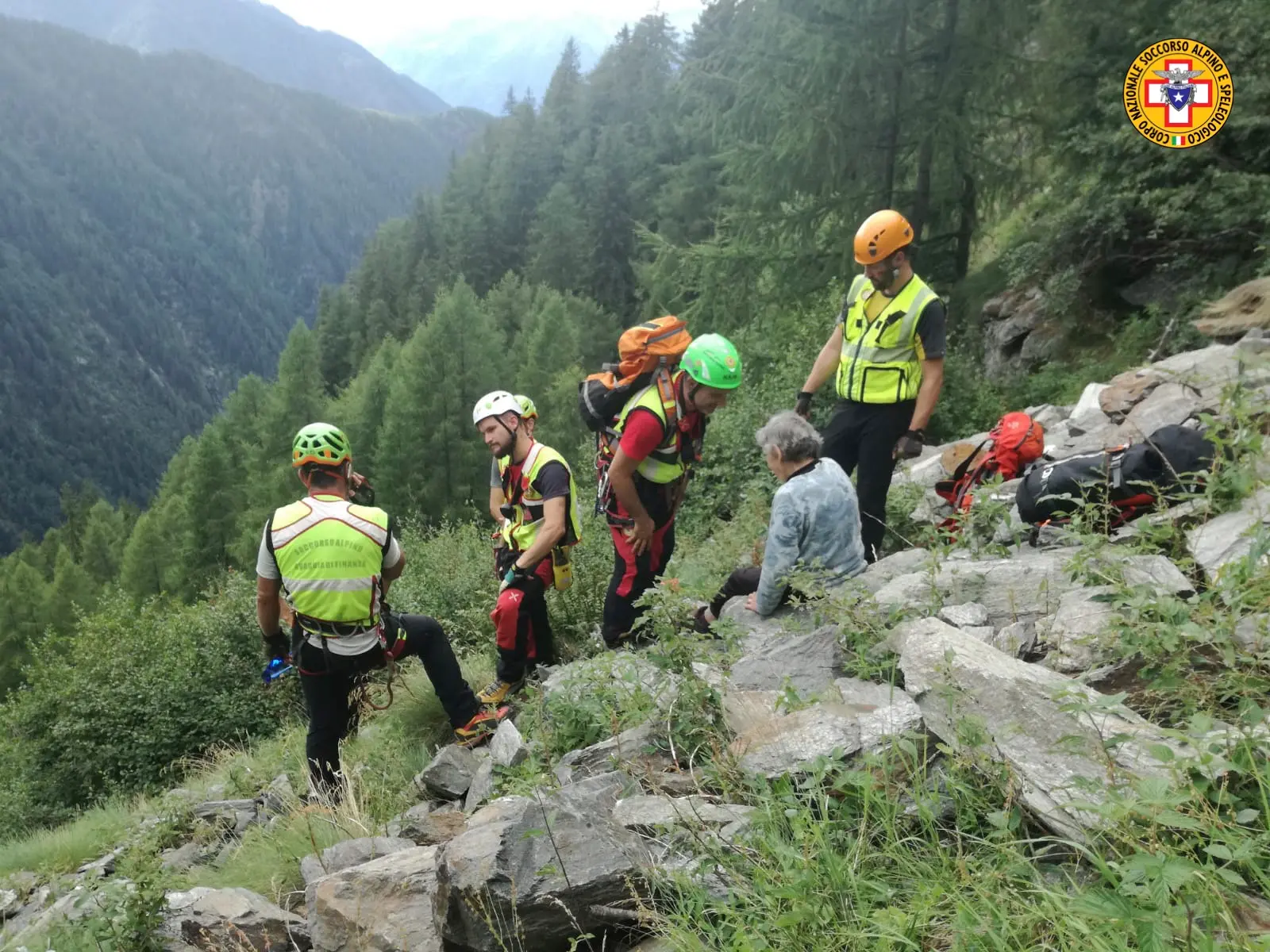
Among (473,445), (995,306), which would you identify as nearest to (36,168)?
(473,445)

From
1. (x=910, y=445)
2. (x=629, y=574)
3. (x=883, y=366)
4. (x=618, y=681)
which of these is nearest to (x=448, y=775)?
(x=618, y=681)

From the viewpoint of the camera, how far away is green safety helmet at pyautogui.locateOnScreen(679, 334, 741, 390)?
4.27 m

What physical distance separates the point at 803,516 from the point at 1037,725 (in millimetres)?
1816

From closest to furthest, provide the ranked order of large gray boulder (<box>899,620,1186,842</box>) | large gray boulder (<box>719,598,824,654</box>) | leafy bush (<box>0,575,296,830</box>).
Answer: large gray boulder (<box>899,620,1186,842</box>) < large gray boulder (<box>719,598,824,654</box>) < leafy bush (<box>0,575,296,830</box>)

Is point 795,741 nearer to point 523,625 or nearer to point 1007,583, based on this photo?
point 1007,583

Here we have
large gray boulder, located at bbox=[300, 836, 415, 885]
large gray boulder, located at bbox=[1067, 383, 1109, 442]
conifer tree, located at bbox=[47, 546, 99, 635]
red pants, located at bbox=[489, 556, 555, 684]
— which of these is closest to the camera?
large gray boulder, located at bbox=[300, 836, 415, 885]

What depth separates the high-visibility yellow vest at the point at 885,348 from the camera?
475 centimetres

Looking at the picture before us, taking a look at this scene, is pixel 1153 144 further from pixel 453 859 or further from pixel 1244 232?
pixel 453 859

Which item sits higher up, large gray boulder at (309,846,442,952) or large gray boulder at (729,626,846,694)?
large gray boulder at (729,626,846,694)

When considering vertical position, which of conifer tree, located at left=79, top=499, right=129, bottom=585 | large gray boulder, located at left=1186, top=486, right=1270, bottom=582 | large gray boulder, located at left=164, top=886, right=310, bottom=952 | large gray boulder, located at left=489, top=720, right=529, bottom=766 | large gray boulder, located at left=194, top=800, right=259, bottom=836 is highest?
large gray boulder, located at left=1186, top=486, right=1270, bottom=582

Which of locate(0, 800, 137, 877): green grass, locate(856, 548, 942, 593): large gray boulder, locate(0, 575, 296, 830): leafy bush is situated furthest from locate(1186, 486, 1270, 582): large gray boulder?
locate(0, 575, 296, 830): leafy bush

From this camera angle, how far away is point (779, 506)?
13.3ft

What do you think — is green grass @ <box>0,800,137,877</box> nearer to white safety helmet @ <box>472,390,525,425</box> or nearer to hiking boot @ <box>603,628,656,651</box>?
hiking boot @ <box>603,628,656,651</box>

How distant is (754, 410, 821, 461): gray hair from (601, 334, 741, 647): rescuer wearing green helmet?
0.36m
